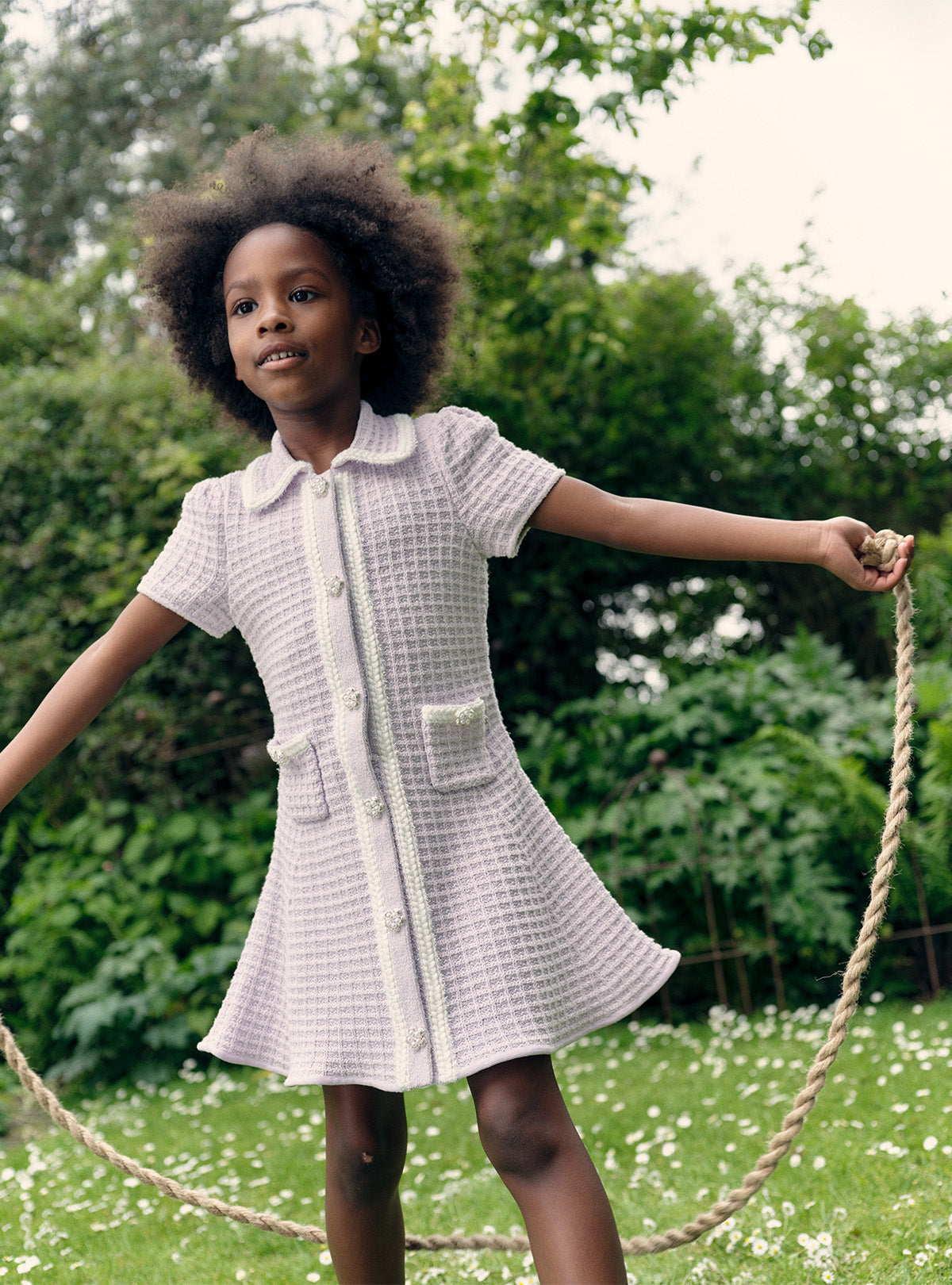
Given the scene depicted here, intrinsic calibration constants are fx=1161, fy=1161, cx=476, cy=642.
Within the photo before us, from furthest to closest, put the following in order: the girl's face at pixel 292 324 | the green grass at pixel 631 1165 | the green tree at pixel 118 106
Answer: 1. the green tree at pixel 118 106
2. the green grass at pixel 631 1165
3. the girl's face at pixel 292 324

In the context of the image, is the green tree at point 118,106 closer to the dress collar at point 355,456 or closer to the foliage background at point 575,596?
the foliage background at point 575,596

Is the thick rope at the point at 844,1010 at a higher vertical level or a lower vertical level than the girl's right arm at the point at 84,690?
lower

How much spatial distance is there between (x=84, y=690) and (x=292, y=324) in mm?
707

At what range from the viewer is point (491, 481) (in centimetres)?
186

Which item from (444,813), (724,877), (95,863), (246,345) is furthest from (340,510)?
(95,863)

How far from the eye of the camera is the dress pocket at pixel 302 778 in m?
1.80

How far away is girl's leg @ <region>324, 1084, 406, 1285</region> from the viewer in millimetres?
1807

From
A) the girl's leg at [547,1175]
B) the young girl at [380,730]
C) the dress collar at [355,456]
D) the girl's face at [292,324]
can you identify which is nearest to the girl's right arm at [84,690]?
the young girl at [380,730]

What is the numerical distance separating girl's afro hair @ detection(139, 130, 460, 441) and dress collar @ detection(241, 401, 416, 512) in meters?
0.22

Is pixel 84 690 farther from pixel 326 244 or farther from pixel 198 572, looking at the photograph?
pixel 326 244

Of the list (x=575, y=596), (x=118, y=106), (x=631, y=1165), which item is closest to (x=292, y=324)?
(x=631, y=1165)

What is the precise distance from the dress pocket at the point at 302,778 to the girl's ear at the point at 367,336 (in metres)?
0.69

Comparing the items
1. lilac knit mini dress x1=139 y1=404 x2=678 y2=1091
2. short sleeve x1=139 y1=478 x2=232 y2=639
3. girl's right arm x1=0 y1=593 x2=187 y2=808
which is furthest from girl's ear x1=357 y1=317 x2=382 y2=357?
girl's right arm x1=0 y1=593 x2=187 y2=808

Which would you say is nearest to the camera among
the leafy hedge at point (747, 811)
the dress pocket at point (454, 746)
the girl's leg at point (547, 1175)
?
the girl's leg at point (547, 1175)
